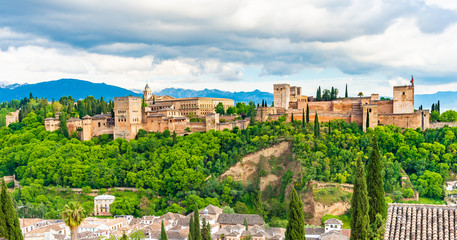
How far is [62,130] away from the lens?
222 feet

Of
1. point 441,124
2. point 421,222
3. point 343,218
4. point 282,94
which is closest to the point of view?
point 421,222

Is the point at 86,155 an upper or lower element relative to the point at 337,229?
upper

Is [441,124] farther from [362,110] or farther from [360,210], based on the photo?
Result: [360,210]

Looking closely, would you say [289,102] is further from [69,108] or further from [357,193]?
→ [357,193]

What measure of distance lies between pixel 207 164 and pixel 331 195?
629 inches

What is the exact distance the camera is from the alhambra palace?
5834cm

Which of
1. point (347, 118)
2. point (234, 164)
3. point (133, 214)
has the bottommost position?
point (133, 214)

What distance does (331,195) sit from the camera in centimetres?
4897

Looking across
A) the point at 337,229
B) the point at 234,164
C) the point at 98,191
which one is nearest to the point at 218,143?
the point at 234,164

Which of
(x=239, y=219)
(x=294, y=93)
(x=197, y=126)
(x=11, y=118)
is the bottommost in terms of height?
(x=239, y=219)

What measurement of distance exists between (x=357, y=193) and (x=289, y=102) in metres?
45.5

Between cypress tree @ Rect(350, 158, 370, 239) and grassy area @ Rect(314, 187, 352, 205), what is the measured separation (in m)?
28.8

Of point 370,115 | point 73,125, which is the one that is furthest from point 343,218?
point 73,125

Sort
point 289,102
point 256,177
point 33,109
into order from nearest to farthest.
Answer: point 256,177
point 289,102
point 33,109
